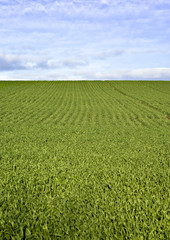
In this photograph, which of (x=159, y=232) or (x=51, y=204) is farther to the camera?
(x=51, y=204)

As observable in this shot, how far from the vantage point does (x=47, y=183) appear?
21.1ft

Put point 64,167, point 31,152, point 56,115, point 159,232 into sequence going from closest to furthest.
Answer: point 159,232
point 64,167
point 31,152
point 56,115

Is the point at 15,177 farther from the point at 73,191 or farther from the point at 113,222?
the point at 113,222

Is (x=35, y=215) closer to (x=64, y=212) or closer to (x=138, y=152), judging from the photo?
(x=64, y=212)

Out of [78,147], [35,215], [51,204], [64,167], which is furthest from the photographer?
[78,147]

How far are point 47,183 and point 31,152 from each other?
11.7ft

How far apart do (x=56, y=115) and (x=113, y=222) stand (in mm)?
23474

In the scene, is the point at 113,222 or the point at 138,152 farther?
the point at 138,152

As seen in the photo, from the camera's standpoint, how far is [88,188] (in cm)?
602

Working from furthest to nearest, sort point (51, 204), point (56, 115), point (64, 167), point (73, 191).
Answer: point (56, 115)
point (64, 167)
point (73, 191)
point (51, 204)

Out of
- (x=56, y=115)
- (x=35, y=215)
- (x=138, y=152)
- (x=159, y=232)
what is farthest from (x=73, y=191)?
(x=56, y=115)

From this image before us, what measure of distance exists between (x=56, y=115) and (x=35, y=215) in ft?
75.7

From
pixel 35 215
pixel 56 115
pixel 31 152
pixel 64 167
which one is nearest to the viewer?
pixel 35 215

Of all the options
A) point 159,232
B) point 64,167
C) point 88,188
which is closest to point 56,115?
point 64,167
